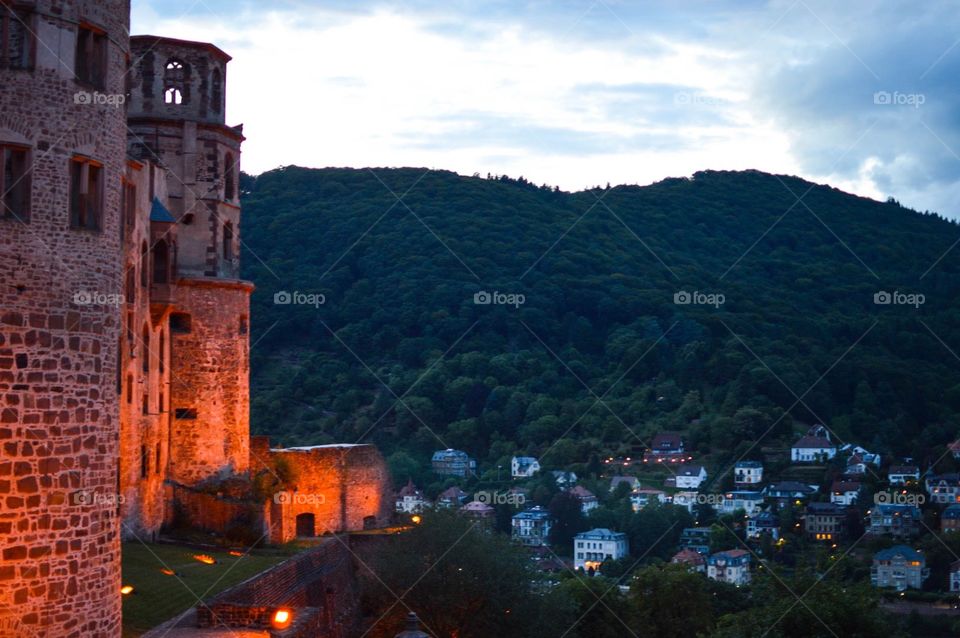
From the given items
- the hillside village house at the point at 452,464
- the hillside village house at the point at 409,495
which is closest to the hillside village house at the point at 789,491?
the hillside village house at the point at 452,464

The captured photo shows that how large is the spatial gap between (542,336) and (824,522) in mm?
31798

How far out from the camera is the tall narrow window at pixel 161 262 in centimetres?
3186

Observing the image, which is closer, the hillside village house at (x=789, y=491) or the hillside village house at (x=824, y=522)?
the hillside village house at (x=824, y=522)

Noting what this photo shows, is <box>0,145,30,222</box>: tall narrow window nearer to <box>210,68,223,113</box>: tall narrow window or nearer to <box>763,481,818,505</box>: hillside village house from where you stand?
<box>210,68,223,113</box>: tall narrow window

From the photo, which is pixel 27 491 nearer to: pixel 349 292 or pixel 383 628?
pixel 383 628

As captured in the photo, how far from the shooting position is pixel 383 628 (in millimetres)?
29359

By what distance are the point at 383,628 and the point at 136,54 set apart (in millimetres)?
16426

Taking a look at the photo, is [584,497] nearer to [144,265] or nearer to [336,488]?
[336,488]

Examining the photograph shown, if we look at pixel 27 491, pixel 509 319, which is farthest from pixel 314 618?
pixel 509 319

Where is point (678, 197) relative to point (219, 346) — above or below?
above

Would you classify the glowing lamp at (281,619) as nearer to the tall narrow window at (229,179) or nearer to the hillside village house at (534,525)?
the tall narrow window at (229,179)

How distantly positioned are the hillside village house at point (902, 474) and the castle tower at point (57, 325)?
94.0m

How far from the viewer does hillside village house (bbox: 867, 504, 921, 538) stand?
95.3 meters

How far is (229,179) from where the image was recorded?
35.9 metres
